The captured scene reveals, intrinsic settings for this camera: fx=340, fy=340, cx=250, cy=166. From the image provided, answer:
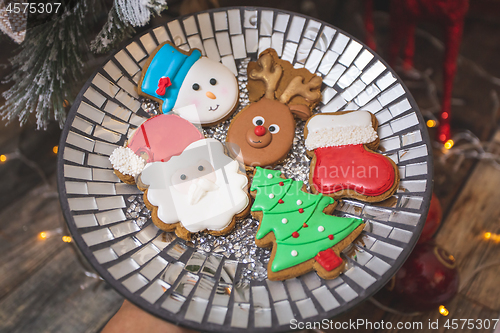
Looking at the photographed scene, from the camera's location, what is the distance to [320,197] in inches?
32.5

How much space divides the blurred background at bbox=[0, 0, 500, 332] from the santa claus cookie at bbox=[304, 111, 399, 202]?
33cm

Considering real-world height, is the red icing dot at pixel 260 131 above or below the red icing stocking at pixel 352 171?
above

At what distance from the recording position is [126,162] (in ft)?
2.71

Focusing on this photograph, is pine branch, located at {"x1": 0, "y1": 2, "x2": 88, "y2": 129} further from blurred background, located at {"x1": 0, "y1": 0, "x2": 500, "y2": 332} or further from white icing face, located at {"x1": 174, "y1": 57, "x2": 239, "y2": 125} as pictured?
white icing face, located at {"x1": 174, "y1": 57, "x2": 239, "y2": 125}

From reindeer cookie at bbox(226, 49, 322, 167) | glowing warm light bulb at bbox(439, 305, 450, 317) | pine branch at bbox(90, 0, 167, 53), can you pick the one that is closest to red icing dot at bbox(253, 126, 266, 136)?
reindeer cookie at bbox(226, 49, 322, 167)

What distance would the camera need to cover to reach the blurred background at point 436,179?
103cm

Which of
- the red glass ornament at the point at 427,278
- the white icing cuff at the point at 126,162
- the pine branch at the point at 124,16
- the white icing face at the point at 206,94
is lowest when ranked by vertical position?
the red glass ornament at the point at 427,278

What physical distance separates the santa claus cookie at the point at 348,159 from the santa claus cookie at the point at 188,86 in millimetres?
242

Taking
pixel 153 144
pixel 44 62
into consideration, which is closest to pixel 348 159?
pixel 153 144

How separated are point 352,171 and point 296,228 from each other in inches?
8.0

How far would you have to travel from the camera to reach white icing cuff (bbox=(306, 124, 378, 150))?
2.85 feet

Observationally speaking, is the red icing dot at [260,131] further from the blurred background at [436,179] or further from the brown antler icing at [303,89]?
the blurred background at [436,179]

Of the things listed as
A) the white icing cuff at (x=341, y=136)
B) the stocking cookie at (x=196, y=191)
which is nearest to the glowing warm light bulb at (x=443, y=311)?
the white icing cuff at (x=341, y=136)

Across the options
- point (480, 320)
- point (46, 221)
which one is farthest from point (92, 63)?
point (480, 320)
